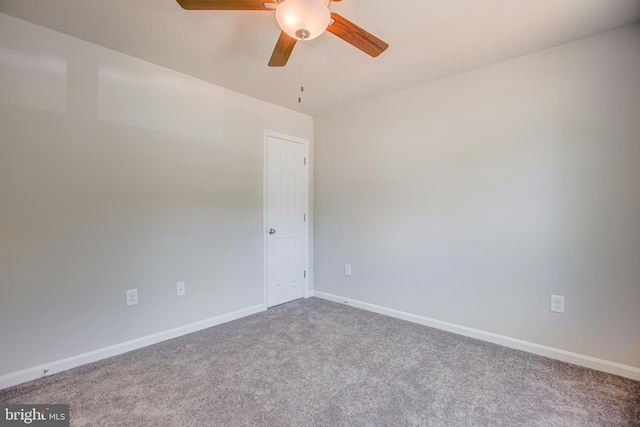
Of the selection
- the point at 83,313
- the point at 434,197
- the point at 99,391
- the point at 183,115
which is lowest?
the point at 99,391

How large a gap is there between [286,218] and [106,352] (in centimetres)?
212

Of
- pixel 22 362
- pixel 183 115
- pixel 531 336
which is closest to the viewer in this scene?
pixel 22 362

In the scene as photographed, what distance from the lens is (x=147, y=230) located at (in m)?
2.51

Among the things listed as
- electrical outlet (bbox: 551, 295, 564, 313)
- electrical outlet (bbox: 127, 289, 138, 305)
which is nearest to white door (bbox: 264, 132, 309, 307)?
electrical outlet (bbox: 127, 289, 138, 305)

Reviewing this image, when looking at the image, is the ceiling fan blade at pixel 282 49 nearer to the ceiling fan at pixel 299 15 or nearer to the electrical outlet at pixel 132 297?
the ceiling fan at pixel 299 15

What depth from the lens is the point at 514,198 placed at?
244cm

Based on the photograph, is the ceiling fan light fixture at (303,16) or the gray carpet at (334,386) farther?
the gray carpet at (334,386)

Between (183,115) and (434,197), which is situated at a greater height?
(183,115)

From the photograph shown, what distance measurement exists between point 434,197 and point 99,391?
304cm

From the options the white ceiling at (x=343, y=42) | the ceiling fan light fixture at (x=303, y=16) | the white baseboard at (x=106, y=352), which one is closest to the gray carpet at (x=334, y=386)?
the white baseboard at (x=106, y=352)

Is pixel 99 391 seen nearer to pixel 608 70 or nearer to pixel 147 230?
pixel 147 230

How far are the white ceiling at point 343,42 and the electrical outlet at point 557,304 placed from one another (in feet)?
6.38

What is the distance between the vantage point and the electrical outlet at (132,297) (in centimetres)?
240

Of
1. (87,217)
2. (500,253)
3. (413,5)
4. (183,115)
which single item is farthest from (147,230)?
(500,253)
